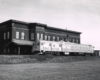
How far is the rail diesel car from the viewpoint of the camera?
106ft

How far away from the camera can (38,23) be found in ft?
131

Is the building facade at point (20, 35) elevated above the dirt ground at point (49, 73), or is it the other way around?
the building facade at point (20, 35)

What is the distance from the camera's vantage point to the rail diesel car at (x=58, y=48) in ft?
106

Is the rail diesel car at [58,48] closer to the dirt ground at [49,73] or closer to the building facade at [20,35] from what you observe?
the building facade at [20,35]

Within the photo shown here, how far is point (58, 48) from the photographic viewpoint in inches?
1377

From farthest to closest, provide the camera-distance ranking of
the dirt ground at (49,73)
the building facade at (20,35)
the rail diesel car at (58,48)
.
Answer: the building facade at (20,35) < the rail diesel car at (58,48) < the dirt ground at (49,73)

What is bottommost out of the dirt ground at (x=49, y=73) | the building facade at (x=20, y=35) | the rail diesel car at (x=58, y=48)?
the dirt ground at (x=49, y=73)

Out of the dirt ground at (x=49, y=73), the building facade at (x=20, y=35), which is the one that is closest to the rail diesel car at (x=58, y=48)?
the building facade at (x=20, y=35)

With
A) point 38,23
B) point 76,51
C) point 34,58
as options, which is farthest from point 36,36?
point 34,58

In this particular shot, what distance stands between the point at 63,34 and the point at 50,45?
56.2 feet

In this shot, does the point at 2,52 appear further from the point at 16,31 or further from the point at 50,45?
the point at 50,45

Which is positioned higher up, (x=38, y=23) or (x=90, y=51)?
(x=38, y=23)

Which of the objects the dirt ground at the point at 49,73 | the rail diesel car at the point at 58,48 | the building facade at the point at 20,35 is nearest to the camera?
the dirt ground at the point at 49,73

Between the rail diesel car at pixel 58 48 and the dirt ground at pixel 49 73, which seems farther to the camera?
the rail diesel car at pixel 58 48
